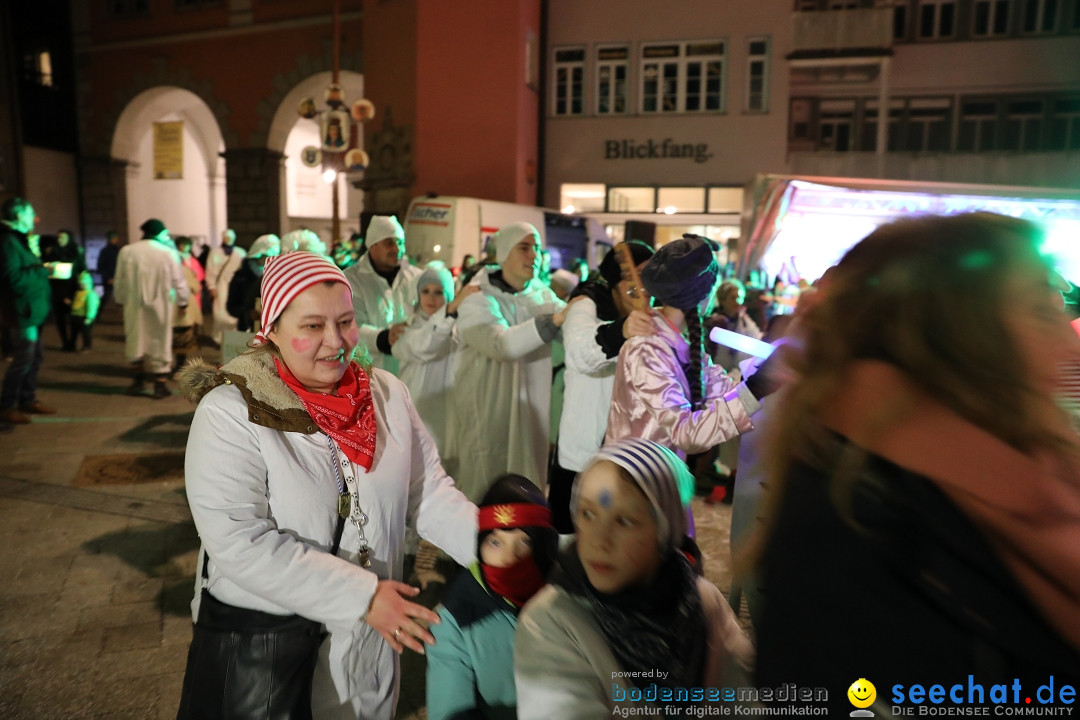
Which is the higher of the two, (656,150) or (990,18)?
(990,18)

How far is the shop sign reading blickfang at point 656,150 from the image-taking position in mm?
20078

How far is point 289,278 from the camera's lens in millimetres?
1907

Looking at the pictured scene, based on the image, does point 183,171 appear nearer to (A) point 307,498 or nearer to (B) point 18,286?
(B) point 18,286

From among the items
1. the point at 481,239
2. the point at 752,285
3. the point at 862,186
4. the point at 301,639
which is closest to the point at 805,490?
the point at 301,639

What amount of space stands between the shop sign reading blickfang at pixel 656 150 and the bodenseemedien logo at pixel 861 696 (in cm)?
2036

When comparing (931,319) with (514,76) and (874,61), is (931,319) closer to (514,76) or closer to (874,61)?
(514,76)

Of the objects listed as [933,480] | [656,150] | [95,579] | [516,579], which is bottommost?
[95,579]

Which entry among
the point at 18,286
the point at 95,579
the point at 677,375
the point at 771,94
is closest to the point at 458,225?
the point at 18,286

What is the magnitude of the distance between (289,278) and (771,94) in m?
20.0

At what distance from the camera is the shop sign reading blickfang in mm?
20078

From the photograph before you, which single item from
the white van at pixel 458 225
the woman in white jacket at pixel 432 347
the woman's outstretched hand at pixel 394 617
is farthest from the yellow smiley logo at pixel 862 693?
the white van at pixel 458 225

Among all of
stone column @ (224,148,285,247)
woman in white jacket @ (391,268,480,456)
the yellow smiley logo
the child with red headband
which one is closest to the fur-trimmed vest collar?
the child with red headband

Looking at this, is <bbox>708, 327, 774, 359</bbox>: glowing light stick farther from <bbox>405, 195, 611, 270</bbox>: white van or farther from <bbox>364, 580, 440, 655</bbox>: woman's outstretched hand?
<bbox>405, 195, 611, 270</bbox>: white van

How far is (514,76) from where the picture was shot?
18.4m
